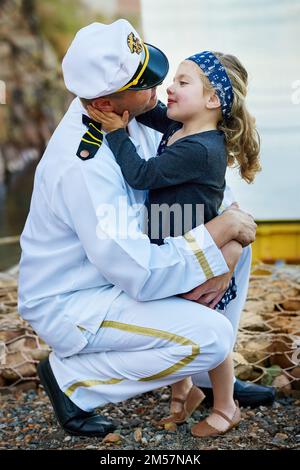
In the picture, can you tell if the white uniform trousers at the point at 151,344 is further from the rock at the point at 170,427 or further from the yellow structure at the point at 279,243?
the yellow structure at the point at 279,243

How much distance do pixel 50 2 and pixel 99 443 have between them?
2.85 meters

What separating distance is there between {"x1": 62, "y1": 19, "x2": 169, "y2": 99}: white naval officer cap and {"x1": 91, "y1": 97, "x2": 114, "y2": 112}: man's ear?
0.04 metres

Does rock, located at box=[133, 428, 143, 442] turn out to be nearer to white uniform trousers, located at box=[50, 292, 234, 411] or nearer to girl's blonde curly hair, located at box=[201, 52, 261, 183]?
white uniform trousers, located at box=[50, 292, 234, 411]

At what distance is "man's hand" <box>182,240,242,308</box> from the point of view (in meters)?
1.89

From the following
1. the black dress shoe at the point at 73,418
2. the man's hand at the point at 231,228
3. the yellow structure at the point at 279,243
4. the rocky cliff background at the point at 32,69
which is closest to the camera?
the man's hand at the point at 231,228

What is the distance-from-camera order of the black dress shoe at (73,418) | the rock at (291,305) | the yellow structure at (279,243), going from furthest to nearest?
the yellow structure at (279,243) → the rock at (291,305) → the black dress shoe at (73,418)

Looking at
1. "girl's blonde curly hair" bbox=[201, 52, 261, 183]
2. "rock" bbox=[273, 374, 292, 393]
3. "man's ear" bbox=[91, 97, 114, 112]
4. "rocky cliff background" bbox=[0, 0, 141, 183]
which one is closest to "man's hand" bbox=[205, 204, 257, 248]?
"girl's blonde curly hair" bbox=[201, 52, 261, 183]

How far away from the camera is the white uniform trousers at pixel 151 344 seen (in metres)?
1.86

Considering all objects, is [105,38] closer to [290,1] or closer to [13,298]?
[13,298]

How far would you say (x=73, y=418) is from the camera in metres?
2.01

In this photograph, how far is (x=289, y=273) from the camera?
348cm

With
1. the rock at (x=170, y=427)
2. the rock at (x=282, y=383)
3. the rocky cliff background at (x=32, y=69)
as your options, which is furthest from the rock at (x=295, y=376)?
the rocky cliff background at (x=32, y=69)

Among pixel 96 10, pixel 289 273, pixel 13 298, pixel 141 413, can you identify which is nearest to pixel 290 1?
pixel 96 10

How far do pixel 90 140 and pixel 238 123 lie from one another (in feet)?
1.34
